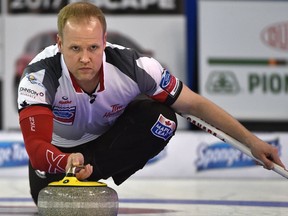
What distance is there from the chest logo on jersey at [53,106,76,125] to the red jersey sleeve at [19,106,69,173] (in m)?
0.30

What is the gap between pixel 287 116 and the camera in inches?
329

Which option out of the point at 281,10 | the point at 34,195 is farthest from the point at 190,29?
the point at 34,195

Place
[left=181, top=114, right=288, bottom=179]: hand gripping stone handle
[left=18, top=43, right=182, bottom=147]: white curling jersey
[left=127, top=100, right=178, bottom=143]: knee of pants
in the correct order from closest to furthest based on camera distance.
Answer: [left=18, top=43, right=182, bottom=147]: white curling jersey, [left=181, top=114, right=288, bottom=179]: hand gripping stone handle, [left=127, top=100, right=178, bottom=143]: knee of pants

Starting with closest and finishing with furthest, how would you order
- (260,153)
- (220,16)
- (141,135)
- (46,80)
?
1. (46,80)
2. (260,153)
3. (141,135)
4. (220,16)

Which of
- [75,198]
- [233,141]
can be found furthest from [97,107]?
[75,198]

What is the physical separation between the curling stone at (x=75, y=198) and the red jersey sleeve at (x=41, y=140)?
0.41ft

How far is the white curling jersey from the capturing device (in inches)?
139

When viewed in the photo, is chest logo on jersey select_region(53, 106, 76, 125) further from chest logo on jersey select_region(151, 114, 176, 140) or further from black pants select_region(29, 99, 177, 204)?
chest logo on jersey select_region(151, 114, 176, 140)

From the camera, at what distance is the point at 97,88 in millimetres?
3699

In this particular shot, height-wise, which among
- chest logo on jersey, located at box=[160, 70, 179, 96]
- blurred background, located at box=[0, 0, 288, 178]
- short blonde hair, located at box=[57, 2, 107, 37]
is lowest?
blurred background, located at box=[0, 0, 288, 178]

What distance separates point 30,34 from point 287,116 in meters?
2.62

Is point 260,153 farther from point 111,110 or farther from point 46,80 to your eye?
point 46,80

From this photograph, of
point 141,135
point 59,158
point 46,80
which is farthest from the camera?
point 141,135

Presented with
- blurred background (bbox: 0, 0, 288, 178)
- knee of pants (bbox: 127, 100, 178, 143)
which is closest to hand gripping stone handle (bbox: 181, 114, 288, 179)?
knee of pants (bbox: 127, 100, 178, 143)
